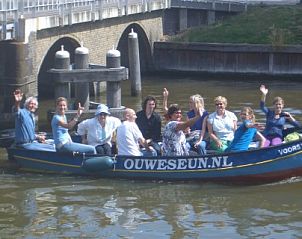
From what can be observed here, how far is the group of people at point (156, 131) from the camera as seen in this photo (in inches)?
750

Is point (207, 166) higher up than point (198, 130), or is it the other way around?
point (198, 130)

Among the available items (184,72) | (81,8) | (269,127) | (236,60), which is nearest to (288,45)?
(236,60)

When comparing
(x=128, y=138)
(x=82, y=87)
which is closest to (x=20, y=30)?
(x=82, y=87)

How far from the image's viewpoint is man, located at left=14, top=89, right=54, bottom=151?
2006 centimetres

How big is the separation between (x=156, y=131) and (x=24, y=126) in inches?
112

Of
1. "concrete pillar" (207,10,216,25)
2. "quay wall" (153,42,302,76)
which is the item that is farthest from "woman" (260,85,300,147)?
"concrete pillar" (207,10,216,25)

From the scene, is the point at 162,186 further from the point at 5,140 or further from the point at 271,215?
the point at 5,140

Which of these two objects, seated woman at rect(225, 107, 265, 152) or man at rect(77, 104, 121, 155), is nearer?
seated woman at rect(225, 107, 265, 152)

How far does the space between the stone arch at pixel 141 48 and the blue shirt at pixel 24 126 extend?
1905 centimetres

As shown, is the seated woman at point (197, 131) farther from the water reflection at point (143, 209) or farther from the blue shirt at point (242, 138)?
the water reflection at point (143, 209)

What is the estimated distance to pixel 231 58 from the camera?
38.9 metres

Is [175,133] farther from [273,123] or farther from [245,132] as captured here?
[273,123]

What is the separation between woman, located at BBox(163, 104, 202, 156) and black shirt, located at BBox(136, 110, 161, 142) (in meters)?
0.81

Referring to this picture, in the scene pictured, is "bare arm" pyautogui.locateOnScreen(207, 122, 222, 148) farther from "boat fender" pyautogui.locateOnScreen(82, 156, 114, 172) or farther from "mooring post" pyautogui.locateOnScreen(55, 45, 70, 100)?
"mooring post" pyautogui.locateOnScreen(55, 45, 70, 100)
